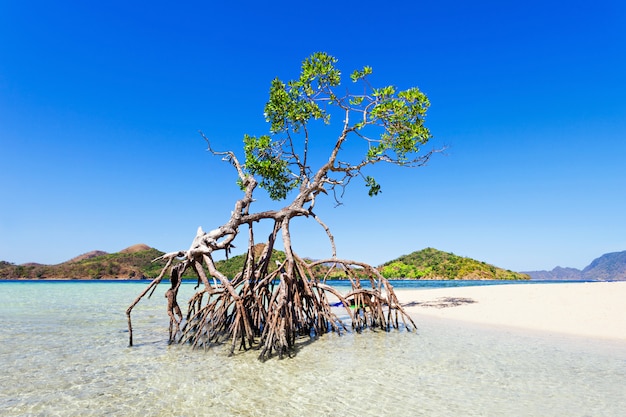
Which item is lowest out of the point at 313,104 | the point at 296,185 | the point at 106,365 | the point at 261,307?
the point at 106,365

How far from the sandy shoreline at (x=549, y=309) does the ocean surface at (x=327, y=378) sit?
76.5 inches

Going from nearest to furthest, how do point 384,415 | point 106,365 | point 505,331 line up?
point 384,415, point 106,365, point 505,331

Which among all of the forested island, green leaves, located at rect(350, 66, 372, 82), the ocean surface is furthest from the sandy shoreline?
the forested island

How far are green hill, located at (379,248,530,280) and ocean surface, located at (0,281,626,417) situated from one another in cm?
7422

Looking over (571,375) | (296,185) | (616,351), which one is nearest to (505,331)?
(616,351)

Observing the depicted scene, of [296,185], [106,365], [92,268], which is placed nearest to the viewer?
[106,365]

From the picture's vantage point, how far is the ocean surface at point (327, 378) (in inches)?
175

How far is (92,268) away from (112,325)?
89408 mm

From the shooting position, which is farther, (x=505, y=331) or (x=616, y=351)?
(x=505, y=331)

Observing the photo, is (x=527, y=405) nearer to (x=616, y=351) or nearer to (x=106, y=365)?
(x=616, y=351)

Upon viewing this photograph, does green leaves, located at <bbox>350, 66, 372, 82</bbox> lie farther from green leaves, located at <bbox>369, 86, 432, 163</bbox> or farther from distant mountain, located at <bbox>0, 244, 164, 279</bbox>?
distant mountain, located at <bbox>0, 244, 164, 279</bbox>

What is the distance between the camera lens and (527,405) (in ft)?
14.8

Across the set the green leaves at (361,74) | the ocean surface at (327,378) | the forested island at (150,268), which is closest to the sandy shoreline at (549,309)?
the ocean surface at (327,378)

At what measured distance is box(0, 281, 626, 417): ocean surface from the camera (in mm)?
4445
